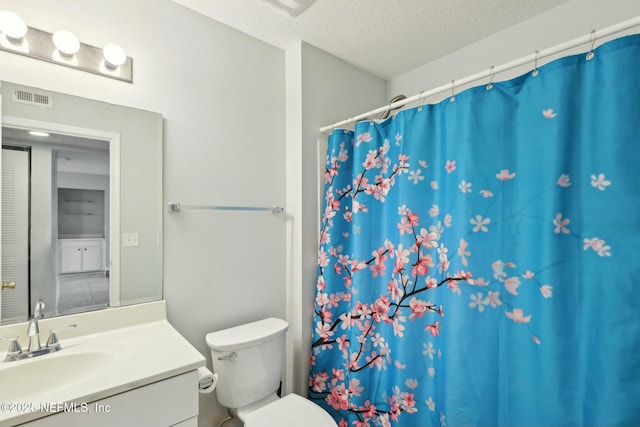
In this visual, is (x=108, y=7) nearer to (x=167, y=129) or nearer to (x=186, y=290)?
(x=167, y=129)

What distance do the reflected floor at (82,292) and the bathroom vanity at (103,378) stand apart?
0.04m

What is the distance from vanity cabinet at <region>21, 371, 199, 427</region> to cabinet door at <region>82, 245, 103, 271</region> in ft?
2.12

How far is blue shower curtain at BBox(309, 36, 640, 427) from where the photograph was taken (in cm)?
92

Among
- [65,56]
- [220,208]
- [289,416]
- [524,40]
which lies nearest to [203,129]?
[220,208]

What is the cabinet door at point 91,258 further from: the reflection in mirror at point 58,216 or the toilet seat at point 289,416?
the toilet seat at point 289,416

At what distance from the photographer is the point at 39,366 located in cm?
100

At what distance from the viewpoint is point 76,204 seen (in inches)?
48.6

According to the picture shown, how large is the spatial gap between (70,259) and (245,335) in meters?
0.85

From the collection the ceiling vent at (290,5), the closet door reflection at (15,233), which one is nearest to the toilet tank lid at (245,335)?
the closet door reflection at (15,233)

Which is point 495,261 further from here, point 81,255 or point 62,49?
point 62,49

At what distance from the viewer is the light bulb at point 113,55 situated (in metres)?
1.27

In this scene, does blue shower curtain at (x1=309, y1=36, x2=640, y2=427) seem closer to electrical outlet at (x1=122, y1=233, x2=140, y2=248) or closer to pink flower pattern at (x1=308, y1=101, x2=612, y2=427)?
pink flower pattern at (x1=308, y1=101, x2=612, y2=427)

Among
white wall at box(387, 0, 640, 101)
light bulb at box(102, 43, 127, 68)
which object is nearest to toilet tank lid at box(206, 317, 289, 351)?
light bulb at box(102, 43, 127, 68)

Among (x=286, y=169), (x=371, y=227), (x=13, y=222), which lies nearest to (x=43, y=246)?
(x=13, y=222)
